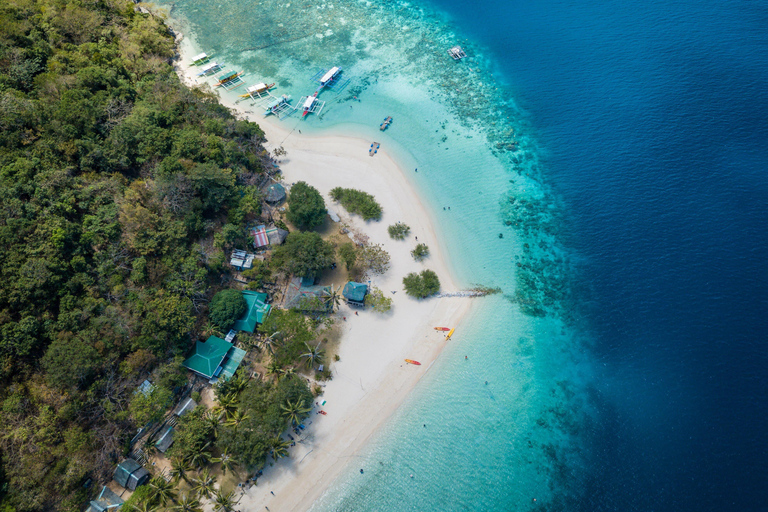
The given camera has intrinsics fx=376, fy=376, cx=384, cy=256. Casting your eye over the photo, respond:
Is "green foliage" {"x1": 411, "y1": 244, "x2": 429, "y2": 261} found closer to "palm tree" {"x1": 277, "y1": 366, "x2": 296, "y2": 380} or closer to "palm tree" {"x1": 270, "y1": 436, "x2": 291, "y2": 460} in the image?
"palm tree" {"x1": 277, "y1": 366, "x2": 296, "y2": 380}

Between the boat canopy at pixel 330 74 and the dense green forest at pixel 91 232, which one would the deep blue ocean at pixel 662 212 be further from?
the dense green forest at pixel 91 232

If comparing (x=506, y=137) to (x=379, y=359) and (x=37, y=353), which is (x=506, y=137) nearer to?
(x=379, y=359)

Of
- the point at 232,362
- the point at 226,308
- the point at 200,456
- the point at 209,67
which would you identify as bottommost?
the point at 200,456

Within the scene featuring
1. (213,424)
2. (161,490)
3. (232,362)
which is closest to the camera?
(161,490)

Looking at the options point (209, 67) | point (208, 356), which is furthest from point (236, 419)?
point (209, 67)

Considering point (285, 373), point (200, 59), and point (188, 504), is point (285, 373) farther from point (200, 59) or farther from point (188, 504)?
point (200, 59)

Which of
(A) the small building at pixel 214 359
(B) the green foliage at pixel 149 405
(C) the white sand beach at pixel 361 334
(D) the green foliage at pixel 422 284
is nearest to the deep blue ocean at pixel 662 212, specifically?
(D) the green foliage at pixel 422 284

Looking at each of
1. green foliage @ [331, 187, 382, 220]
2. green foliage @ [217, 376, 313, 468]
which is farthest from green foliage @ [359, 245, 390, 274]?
green foliage @ [217, 376, 313, 468]
